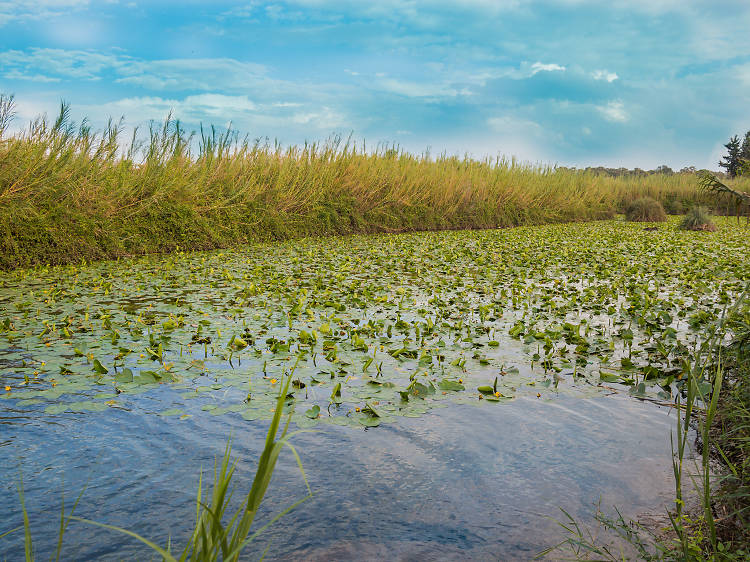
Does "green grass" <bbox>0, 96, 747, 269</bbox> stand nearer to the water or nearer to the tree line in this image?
the water

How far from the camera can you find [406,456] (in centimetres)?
363

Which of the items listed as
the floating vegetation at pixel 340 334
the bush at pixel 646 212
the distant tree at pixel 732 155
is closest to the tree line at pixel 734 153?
the distant tree at pixel 732 155

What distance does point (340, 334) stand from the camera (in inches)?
251

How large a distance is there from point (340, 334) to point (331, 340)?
0.93 feet

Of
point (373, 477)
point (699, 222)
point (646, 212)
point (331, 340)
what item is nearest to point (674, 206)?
point (646, 212)

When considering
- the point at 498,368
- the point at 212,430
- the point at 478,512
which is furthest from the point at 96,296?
the point at 478,512

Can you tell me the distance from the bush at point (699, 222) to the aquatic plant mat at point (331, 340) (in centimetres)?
1257

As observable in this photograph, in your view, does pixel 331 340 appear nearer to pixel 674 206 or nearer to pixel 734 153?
pixel 674 206

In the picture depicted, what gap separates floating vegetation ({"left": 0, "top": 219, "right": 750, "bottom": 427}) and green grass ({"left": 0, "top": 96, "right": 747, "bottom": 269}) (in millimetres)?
1097

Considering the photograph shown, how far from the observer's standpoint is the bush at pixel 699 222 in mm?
22859

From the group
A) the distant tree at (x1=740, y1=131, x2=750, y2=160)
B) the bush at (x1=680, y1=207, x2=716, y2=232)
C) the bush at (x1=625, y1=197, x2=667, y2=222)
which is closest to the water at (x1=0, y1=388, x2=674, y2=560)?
the bush at (x1=680, y1=207, x2=716, y2=232)

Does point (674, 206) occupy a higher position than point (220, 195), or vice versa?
point (674, 206)

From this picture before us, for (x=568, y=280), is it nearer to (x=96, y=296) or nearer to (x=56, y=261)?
(x=96, y=296)

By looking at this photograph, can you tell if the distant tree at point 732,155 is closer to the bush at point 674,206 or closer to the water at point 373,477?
the bush at point 674,206
